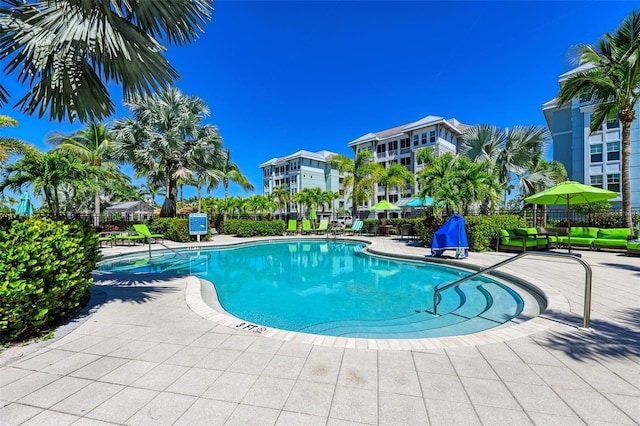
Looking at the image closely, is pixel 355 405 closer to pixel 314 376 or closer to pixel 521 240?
pixel 314 376

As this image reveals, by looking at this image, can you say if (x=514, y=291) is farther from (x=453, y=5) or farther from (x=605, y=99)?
(x=453, y=5)

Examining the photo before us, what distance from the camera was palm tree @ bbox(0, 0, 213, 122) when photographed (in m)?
3.38

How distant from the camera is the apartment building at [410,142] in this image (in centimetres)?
3066

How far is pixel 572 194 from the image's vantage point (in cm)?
945

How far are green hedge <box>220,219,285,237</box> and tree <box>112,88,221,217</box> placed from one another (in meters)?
4.47

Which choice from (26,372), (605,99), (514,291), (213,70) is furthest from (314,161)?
(26,372)

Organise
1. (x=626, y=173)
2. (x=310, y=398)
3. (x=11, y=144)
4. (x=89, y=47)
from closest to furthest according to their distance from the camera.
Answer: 1. (x=310, y=398)
2. (x=89, y=47)
3. (x=626, y=173)
4. (x=11, y=144)

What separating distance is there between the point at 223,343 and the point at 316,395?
4.63 feet

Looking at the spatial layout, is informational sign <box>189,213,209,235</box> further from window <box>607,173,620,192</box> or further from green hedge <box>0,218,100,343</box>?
window <box>607,173,620,192</box>

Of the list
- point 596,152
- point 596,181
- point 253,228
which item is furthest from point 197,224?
point 596,152

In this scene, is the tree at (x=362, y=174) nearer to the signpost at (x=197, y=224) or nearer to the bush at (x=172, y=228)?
the signpost at (x=197, y=224)

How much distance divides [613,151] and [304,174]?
114 ft

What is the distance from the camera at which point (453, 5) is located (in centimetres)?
1169

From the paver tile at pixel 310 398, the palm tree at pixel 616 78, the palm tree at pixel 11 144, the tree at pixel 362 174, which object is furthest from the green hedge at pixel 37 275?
the tree at pixel 362 174
